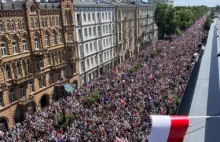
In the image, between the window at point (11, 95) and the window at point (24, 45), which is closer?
the window at point (11, 95)

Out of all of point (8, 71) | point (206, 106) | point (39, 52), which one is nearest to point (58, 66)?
point (39, 52)

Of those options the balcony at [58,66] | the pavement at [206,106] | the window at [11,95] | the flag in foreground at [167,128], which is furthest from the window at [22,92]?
the flag in foreground at [167,128]

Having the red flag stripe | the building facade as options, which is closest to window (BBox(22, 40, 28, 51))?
the building facade

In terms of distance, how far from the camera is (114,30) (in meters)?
54.1

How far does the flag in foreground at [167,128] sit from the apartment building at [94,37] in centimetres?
3383

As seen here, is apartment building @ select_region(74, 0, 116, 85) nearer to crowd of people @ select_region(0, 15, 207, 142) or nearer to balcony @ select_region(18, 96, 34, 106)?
crowd of people @ select_region(0, 15, 207, 142)

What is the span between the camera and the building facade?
28.3m

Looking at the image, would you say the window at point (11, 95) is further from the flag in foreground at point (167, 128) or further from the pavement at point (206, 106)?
the flag in foreground at point (167, 128)

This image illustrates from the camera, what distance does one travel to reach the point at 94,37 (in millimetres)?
45719

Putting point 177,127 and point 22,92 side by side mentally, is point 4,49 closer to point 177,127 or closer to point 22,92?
point 22,92

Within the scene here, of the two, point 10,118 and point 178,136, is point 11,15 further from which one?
point 178,136

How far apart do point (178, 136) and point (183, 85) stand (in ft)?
83.5

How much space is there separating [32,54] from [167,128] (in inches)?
1046

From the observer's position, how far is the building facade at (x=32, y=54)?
28281 mm
